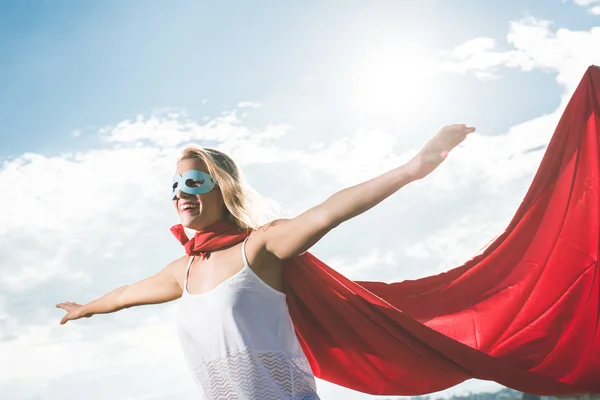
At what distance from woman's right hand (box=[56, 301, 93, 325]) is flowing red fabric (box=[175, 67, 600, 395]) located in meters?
1.32

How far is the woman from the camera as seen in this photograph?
3.32 meters

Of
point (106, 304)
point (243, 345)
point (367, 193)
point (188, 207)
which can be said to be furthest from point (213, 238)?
point (106, 304)

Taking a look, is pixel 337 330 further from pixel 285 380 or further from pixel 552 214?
pixel 552 214

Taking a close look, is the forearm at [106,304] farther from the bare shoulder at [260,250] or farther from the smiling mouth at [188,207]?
the bare shoulder at [260,250]

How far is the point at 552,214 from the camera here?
3.97 meters

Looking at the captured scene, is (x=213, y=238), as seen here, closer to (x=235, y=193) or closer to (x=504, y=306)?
(x=235, y=193)

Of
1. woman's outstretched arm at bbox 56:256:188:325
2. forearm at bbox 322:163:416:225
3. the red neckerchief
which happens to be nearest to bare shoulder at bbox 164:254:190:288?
woman's outstretched arm at bbox 56:256:188:325

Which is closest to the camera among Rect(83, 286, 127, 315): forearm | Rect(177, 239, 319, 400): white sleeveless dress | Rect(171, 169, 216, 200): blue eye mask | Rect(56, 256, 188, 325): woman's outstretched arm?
Rect(177, 239, 319, 400): white sleeveless dress

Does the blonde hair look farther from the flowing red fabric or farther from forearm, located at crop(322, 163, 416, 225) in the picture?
forearm, located at crop(322, 163, 416, 225)

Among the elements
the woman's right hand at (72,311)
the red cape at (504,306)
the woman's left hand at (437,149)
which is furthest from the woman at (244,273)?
the woman's right hand at (72,311)

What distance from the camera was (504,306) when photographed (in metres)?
3.99

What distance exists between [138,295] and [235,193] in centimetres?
100

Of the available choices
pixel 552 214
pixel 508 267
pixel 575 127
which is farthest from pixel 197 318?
pixel 575 127

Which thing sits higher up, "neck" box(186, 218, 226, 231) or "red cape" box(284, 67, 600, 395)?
"neck" box(186, 218, 226, 231)
